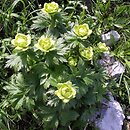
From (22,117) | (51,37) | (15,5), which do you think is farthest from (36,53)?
(15,5)

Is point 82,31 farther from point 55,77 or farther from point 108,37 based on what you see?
point 108,37

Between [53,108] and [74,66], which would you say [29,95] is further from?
[74,66]

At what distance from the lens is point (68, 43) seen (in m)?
2.80

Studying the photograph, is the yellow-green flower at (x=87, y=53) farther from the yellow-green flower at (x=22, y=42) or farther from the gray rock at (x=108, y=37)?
the gray rock at (x=108, y=37)

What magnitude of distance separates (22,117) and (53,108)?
382 mm

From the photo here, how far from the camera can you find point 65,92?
100 inches

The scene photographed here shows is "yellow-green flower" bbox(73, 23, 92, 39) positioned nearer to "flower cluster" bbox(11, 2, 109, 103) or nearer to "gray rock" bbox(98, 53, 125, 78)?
"flower cluster" bbox(11, 2, 109, 103)

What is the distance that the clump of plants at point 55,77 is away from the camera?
8.66 feet

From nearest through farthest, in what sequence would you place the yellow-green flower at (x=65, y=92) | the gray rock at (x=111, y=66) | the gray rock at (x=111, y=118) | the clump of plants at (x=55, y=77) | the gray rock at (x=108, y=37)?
1. the yellow-green flower at (x=65, y=92)
2. the clump of plants at (x=55, y=77)
3. the gray rock at (x=111, y=118)
4. the gray rock at (x=111, y=66)
5. the gray rock at (x=108, y=37)

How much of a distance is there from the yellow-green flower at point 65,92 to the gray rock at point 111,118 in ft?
1.94

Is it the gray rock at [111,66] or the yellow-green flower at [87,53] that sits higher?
the yellow-green flower at [87,53]

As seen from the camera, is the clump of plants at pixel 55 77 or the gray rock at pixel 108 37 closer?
the clump of plants at pixel 55 77

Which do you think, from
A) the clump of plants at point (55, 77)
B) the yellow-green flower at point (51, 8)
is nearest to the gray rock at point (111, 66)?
the clump of plants at point (55, 77)

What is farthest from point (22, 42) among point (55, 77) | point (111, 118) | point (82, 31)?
point (111, 118)
